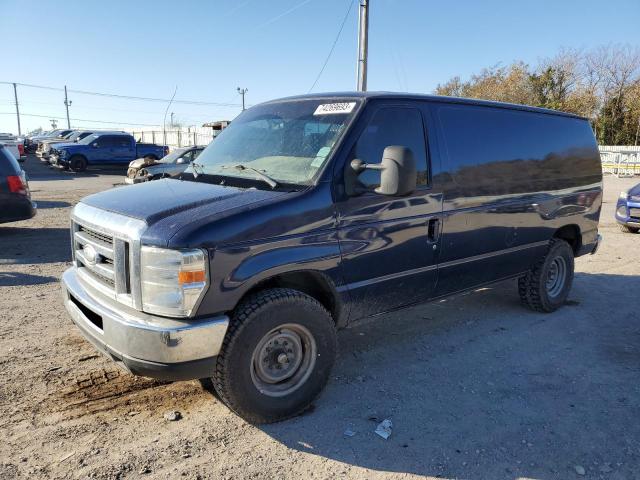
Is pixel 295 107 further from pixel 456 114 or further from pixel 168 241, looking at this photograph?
pixel 168 241

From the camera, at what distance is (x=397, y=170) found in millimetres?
3377

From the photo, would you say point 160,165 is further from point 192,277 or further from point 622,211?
point 192,277

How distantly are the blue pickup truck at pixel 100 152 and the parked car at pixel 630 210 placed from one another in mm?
20948

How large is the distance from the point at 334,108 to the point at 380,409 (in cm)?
226

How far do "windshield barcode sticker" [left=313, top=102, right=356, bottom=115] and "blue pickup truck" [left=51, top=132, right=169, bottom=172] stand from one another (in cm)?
2307

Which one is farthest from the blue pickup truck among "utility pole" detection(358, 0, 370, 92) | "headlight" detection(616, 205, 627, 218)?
"headlight" detection(616, 205, 627, 218)

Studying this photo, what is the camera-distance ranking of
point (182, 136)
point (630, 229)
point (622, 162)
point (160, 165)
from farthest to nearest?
1. point (182, 136)
2. point (622, 162)
3. point (160, 165)
4. point (630, 229)

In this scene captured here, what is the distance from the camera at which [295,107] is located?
4.19m

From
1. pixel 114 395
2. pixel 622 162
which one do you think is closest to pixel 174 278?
pixel 114 395

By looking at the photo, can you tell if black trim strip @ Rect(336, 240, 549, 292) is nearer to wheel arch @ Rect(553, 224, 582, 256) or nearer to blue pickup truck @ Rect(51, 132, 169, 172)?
wheel arch @ Rect(553, 224, 582, 256)

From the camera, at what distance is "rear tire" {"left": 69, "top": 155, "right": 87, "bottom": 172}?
24922 mm

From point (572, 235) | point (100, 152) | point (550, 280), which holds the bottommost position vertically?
point (550, 280)

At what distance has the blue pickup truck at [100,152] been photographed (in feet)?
82.0

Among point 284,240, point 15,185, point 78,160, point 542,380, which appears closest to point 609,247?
point 542,380
